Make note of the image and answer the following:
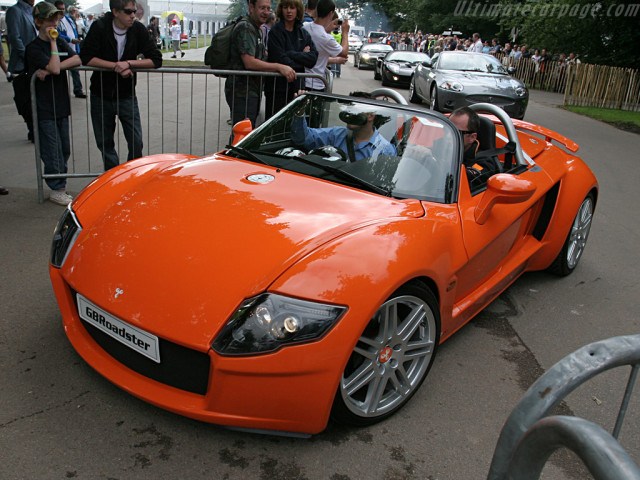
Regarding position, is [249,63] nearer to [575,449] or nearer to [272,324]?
[272,324]

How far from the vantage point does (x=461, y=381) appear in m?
3.14

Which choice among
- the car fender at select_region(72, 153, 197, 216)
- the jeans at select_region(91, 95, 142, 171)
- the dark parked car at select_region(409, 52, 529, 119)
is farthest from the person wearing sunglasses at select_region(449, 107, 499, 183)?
the dark parked car at select_region(409, 52, 529, 119)

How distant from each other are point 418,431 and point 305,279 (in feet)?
3.08

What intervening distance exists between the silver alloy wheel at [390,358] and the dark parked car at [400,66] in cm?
1843

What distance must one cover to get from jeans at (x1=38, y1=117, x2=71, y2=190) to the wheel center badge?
4.16 m

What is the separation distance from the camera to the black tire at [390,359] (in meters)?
2.51

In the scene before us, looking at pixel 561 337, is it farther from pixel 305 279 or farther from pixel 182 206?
pixel 182 206

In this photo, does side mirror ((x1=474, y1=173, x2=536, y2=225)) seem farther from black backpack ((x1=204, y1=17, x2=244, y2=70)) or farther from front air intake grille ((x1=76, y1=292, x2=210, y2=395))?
black backpack ((x1=204, y1=17, x2=244, y2=70))

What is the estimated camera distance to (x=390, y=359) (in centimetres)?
267

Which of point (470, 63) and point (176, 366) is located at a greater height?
point (470, 63)

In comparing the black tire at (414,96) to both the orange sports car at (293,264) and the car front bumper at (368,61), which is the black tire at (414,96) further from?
the car front bumper at (368,61)

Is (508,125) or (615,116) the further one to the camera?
(615,116)

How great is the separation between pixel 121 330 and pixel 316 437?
95 cm

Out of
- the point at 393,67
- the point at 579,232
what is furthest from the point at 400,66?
the point at 579,232
